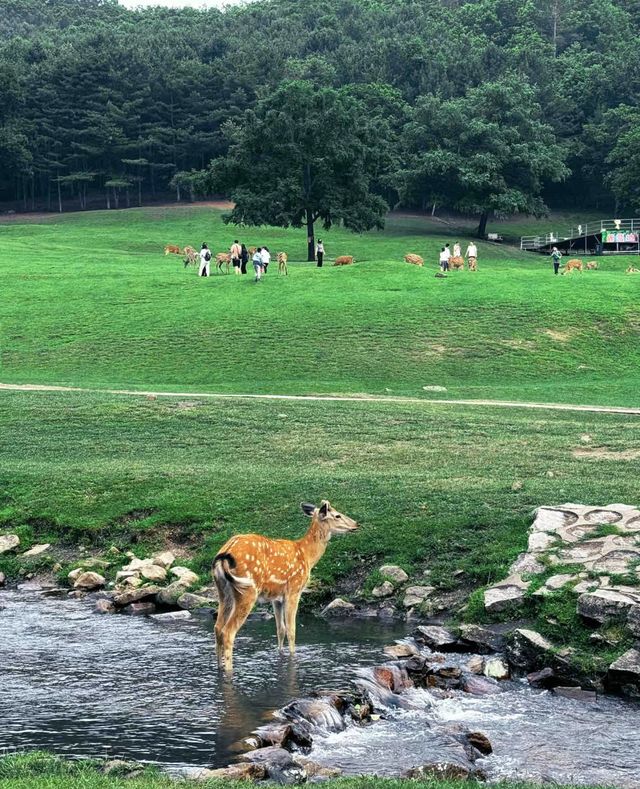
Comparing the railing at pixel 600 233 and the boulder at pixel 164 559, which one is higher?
the railing at pixel 600 233

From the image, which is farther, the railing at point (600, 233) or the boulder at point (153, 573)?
the railing at point (600, 233)

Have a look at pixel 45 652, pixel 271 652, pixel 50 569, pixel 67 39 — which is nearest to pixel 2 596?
pixel 50 569

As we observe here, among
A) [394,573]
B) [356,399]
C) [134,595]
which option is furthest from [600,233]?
[134,595]

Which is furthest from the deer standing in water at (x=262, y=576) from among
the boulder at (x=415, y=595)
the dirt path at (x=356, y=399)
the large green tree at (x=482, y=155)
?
the large green tree at (x=482, y=155)

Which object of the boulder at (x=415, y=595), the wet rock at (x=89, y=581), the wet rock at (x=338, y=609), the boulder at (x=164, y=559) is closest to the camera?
the boulder at (x=415, y=595)

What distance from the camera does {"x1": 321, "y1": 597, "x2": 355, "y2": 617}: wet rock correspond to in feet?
59.6

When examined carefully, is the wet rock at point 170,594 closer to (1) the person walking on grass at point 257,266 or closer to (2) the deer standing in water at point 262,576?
(2) the deer standing in water at point 262,576

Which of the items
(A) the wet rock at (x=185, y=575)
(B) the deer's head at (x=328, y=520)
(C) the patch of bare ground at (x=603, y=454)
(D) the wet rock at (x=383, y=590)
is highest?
(B) the deer's head at (x=328, y=520)

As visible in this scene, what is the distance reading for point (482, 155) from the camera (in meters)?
101

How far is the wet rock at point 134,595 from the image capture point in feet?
61.2

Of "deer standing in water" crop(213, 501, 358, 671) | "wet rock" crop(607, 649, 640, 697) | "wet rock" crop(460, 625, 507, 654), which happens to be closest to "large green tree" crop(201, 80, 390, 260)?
"deer standing in water" crop(213, 501, 358, 671)

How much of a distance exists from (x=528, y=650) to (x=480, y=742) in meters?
3.33

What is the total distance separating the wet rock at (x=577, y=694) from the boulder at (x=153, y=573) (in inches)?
297

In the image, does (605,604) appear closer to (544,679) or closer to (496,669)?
(544,679)
